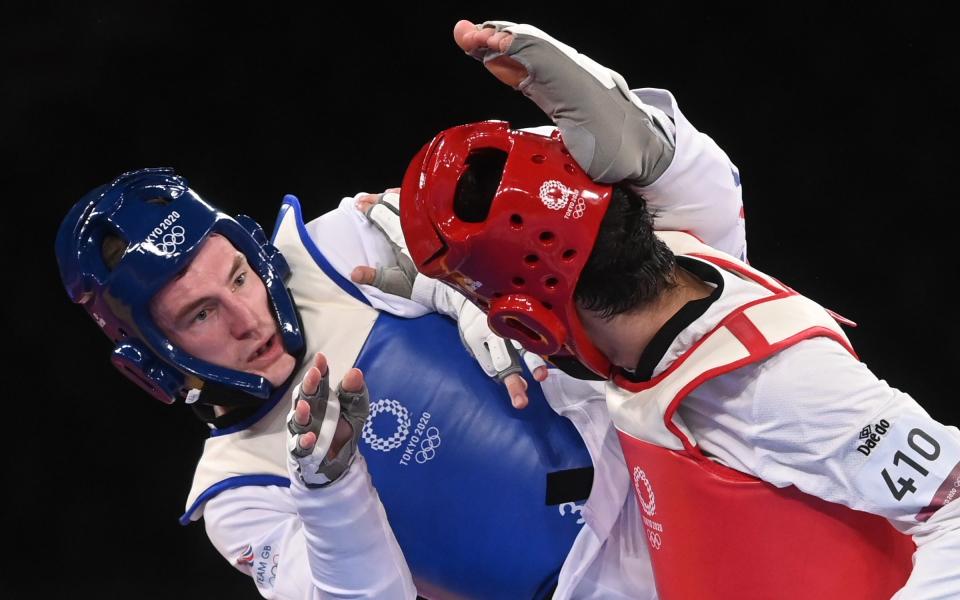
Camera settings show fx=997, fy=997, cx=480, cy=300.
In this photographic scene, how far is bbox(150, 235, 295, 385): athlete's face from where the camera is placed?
199 centimetres

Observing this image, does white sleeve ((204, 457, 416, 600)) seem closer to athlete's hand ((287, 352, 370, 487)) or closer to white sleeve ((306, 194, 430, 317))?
athlete's hand ((287, 352, 370, 487))

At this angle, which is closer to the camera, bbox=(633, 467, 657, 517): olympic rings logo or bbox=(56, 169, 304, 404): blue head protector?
bbox=(633, 467, 657, 517): olympic rings logo

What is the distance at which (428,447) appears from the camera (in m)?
2.04

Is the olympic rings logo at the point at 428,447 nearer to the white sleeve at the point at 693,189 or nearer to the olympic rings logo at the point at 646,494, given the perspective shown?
the olympic rings logo at the point at 646,494

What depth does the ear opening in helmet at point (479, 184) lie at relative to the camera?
1.41m

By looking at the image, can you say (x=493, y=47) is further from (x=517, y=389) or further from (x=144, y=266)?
(x=144, y=266)

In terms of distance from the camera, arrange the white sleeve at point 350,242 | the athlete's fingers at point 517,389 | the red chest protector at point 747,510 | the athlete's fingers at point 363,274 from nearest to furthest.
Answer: the red chest protector at point 747,510
the athlete's fingers at point 517,389
the athlete's fingers at point 363,274
the white sleeve at point 350,242

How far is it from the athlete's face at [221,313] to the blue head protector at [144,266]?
0.07 feet

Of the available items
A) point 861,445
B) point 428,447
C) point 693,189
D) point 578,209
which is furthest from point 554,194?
point 428,447

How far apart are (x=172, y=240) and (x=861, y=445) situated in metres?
1.32

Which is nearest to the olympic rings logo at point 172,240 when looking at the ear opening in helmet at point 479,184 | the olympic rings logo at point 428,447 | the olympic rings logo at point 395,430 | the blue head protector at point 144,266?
the blue head protector at point 144,266

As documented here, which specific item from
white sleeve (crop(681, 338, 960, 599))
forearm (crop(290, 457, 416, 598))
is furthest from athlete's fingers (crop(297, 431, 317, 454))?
white sleeve (crop(681, 338, 960, 599))

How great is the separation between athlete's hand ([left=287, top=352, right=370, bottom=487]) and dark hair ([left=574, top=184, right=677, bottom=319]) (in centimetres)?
42

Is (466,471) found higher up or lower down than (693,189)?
lower down
